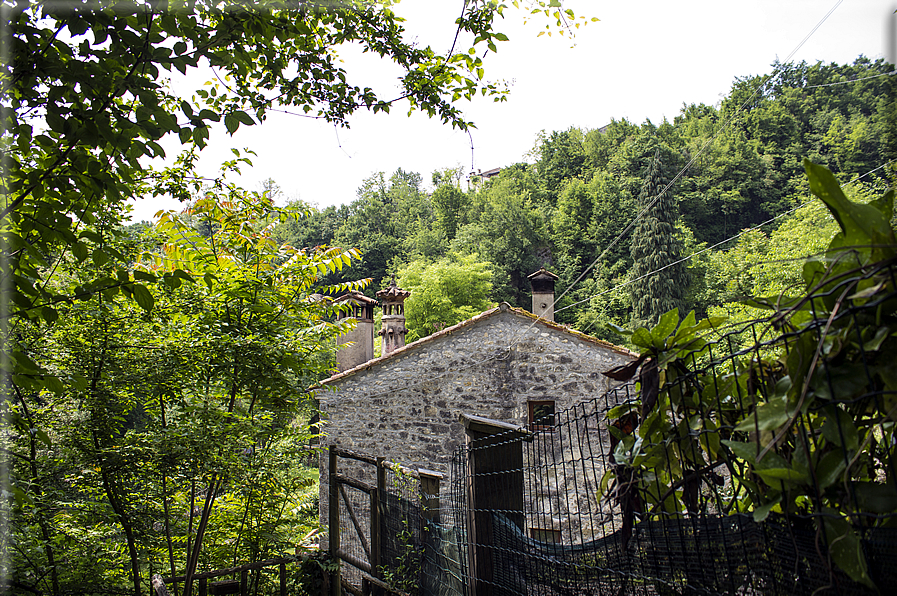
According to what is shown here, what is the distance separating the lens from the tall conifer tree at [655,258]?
24141mm

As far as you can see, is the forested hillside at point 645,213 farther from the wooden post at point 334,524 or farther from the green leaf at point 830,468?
the green leaf at point 830,468

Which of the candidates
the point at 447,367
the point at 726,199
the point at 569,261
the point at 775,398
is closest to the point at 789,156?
the point at 726,199

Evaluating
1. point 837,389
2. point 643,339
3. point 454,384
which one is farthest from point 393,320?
point 837,389

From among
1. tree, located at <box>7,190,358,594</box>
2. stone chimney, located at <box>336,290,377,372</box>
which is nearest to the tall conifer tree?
stone chimney, located at <box>336,290,377,372</box>

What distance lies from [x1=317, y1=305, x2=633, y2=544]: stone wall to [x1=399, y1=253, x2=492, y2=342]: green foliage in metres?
17.5

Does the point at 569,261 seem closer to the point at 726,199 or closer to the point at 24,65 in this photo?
the point at 726,199

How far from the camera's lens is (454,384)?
29.6 ft

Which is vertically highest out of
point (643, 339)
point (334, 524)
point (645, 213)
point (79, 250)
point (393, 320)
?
point (645, 213)

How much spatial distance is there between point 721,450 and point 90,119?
185 cm

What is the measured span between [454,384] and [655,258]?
19202 millimetres

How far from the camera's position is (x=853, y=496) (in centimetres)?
74

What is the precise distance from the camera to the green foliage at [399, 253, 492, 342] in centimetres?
2698

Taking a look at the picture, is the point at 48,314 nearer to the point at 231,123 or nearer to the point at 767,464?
the point at 231,123

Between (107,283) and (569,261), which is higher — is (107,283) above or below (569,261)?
below
